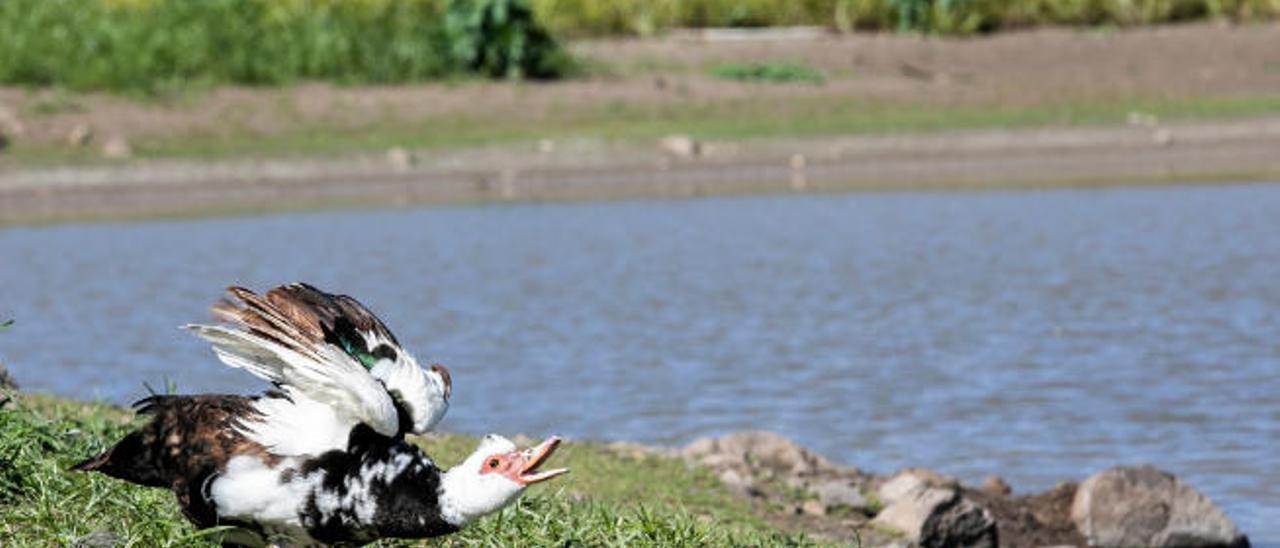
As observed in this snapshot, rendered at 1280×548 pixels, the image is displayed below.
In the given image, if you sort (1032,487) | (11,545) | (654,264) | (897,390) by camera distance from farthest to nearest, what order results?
(654,264)
(897,390)
(1032,487)
(11,545)

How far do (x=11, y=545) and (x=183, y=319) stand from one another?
34.6 ft

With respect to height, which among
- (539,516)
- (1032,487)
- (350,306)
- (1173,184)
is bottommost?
(1173,184)

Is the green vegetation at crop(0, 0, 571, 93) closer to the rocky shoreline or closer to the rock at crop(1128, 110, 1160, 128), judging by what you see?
the rock at crop(1128, 110, 1160, 128)

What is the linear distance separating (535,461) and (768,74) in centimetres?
2505

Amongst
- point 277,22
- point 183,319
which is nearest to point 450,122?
point 277,22

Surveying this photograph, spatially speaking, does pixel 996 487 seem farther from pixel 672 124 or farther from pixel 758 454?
pixel 672 124

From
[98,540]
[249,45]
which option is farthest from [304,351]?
[249,45]

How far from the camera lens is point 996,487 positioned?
1072cm

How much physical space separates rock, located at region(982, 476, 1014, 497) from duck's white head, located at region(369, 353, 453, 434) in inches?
202

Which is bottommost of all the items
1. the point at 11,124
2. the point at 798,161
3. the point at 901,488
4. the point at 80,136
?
the point at 798,161

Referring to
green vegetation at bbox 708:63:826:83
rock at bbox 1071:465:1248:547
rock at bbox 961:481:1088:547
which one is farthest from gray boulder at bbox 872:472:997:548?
green vegetation at bbox 708:63:826:83

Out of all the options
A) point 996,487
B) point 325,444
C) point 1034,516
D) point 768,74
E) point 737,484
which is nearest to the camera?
point 325,444

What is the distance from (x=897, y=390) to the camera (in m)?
13.6

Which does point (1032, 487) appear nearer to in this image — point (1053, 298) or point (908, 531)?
point (908, 531)
